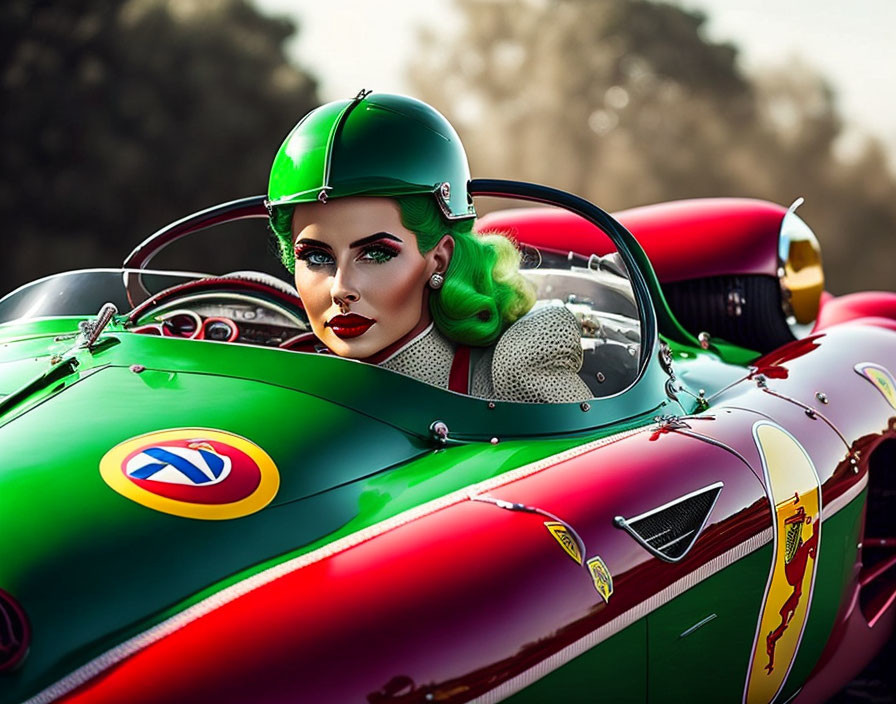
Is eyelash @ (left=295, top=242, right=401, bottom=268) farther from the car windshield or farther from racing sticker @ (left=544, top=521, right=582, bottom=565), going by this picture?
racing sticker @ (left=544, top=521, right=582, bottom=565)

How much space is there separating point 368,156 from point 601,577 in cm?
115

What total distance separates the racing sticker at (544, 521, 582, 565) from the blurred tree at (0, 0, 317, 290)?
15345mm

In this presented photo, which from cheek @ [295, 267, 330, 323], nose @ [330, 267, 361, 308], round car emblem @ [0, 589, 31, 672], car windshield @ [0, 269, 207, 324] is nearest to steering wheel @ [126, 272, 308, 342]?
car windshield @ [0, 269, 207, 324]

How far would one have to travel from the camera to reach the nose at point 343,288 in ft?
8.89

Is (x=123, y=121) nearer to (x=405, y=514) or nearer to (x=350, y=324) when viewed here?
(x=350, y=324)

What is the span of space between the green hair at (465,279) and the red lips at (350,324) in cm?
23

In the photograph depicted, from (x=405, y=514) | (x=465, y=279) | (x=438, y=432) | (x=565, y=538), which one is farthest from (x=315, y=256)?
(x=565, y=538)

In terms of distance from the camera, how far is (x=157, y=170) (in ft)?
59.3

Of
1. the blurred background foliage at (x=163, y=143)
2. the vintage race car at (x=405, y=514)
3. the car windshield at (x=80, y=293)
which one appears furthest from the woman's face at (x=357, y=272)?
the blurred background foliage at (x=163, y=143)

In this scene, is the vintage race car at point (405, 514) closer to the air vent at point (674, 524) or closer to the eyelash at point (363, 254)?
the air vent at point (674, 524)

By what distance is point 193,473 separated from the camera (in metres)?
2.17

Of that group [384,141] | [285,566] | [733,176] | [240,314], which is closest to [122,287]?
[240,314]

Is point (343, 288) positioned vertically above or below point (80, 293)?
below

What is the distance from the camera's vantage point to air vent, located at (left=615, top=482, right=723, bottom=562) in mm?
2266
